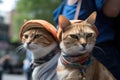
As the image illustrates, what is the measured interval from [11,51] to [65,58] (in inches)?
1506

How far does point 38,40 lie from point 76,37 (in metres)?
0.29

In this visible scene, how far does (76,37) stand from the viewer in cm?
277

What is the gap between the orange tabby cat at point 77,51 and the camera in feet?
9.09

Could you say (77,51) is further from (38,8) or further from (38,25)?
(38,8)

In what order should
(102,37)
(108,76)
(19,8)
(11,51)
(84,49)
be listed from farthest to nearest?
(11,51) → (19,8) → (102,37) → (108,76) → (84,49)

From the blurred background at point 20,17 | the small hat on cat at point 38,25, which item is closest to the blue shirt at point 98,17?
the small hat on cat at point 38,25

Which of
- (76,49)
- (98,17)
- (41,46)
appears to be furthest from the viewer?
(98,17)

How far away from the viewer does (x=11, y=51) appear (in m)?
40.8

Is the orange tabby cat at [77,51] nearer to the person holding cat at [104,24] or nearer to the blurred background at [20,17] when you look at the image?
the person holding cat at [104,24]

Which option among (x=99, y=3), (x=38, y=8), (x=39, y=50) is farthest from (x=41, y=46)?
(x=38, y=8)

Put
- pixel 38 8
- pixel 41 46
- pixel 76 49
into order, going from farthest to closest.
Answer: pixel 38 8, pixel 41 46, pixel 76 49

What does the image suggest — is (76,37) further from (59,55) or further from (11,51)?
(11,51)

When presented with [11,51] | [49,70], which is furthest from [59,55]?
[11,51]

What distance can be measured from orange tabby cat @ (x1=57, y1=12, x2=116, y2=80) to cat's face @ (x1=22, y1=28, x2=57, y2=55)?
0.40 ft
